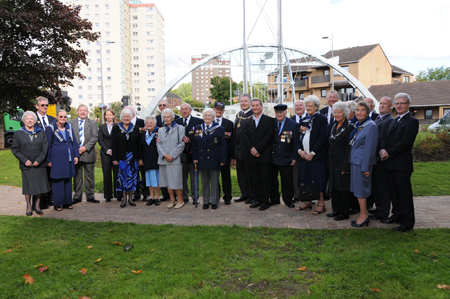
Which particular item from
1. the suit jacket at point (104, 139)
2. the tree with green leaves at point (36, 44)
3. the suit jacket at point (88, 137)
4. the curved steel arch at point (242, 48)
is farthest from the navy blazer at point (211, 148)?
the curved steel arch at point (242, 48)

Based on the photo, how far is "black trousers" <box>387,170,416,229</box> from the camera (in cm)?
539

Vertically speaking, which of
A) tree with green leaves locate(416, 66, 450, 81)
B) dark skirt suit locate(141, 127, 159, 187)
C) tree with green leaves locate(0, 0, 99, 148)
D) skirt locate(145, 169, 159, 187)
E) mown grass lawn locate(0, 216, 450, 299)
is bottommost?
mown grass lawn locate(0, 216, 450, 299)

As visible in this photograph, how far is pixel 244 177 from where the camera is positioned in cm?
803

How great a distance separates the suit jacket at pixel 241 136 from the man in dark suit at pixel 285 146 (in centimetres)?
61

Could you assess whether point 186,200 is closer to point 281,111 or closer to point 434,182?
point 281,111

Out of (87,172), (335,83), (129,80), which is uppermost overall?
(129,80)

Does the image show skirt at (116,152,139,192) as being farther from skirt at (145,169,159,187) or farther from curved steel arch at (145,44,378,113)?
curved steel arch at (145,44,378,113)

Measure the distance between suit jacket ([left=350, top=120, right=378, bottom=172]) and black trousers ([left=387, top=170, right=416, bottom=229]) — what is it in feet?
1.47

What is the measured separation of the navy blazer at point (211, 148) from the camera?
726cm

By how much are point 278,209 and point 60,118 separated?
16.8ft

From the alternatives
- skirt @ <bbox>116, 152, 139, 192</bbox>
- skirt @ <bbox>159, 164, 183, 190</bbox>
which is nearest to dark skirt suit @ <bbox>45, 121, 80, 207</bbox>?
skirt @ <bbox>116, 152, 139, 192</bbox>

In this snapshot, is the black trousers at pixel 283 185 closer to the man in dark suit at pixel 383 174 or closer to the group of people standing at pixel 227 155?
the group of people standing at pixel 227 155

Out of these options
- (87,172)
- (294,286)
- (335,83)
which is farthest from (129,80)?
(294,286)

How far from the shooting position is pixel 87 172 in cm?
813
